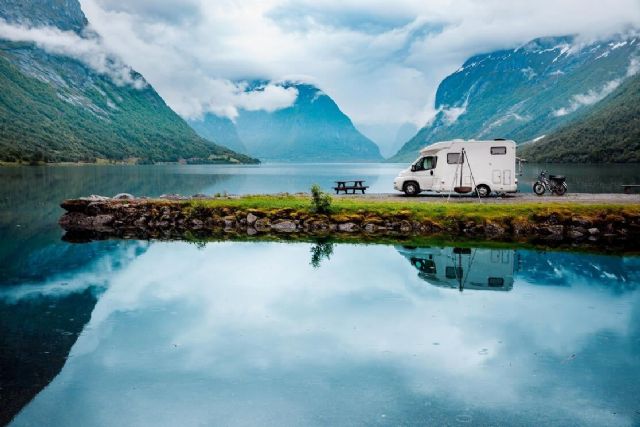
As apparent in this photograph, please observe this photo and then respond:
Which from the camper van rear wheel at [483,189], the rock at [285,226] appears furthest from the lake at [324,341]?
the camper van rear wheel at [483,189]

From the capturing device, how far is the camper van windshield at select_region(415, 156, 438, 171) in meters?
37.6

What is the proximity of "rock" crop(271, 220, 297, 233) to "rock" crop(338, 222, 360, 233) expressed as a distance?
306 cm

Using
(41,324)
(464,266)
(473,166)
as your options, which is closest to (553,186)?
(473,166)

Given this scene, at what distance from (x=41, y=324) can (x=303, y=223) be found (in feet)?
65.6

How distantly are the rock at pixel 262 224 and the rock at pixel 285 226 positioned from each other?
32 centimetres

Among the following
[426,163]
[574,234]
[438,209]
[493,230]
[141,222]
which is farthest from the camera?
[426,163]

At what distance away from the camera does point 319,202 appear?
112 feet

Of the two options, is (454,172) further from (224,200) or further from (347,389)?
(347,389)

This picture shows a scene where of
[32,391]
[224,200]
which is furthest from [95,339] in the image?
[224,200]

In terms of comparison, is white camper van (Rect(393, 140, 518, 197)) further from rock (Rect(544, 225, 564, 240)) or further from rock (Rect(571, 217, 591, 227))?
rock (Rect(571, 217, 591, 227))

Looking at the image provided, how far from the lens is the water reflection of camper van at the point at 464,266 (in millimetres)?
20266

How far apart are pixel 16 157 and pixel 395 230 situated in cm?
19784

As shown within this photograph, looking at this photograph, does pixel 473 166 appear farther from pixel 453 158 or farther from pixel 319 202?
pixel 319 202

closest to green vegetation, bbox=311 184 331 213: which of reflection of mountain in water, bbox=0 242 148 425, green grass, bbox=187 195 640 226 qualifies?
green grass, bbox=187 195 640 226
